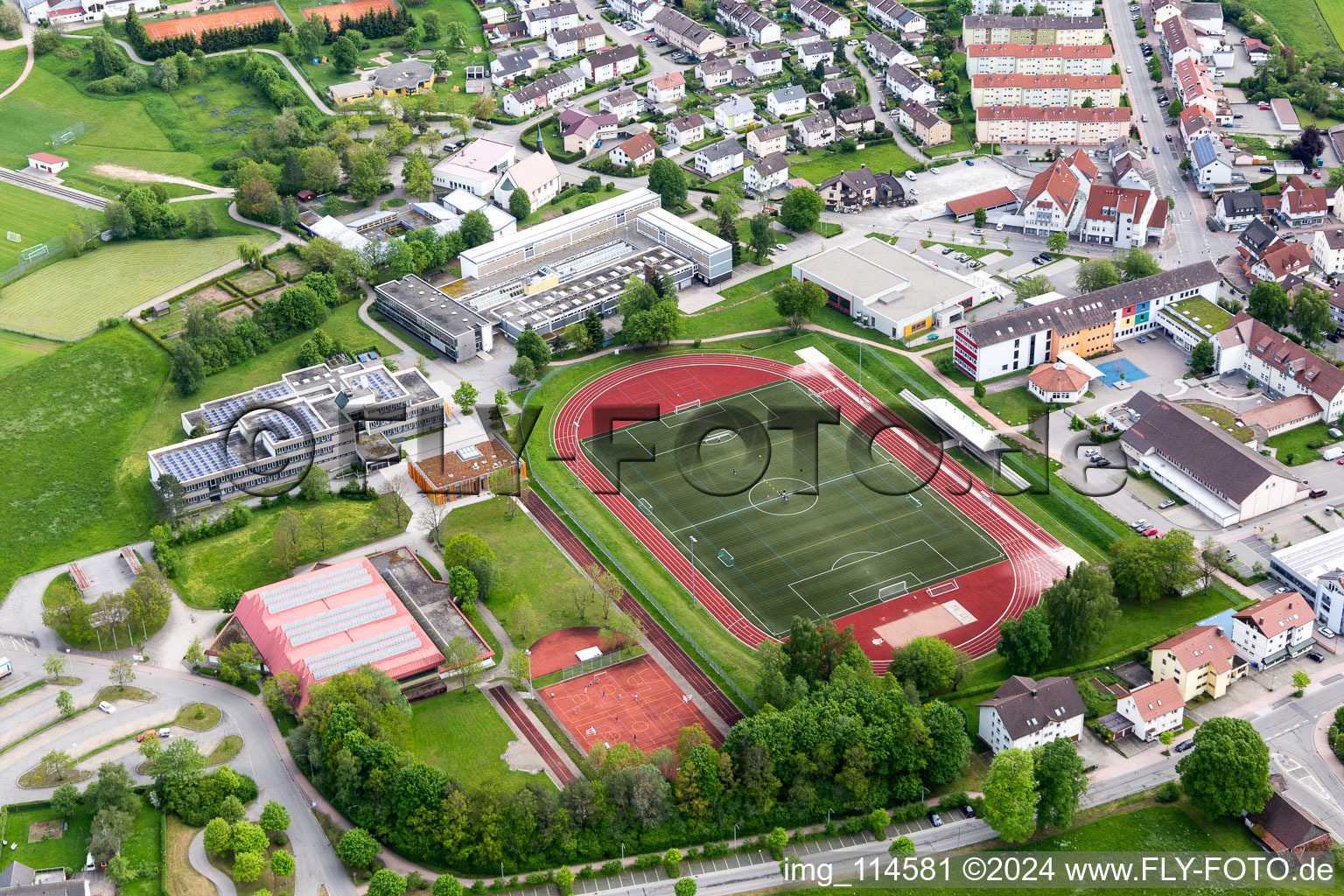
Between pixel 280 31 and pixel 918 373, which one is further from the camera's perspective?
pixel 280 31

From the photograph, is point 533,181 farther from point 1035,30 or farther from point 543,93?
point 1035,30

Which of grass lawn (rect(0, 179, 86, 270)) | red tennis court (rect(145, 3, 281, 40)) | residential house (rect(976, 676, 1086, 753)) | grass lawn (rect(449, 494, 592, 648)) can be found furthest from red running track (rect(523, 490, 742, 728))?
red tennis court (rect(145, 3, 281, 40))

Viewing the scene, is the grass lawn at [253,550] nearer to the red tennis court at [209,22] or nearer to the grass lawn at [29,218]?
the grass lawn at [29,218]

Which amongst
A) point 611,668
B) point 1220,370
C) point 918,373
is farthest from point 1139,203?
point 611,668

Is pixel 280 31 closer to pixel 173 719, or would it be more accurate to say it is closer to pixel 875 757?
pixel 173 719

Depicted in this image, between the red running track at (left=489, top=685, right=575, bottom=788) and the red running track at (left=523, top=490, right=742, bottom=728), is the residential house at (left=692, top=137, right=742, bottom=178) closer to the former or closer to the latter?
the red running track at (left=523, top=490, right=742, bottom=728)

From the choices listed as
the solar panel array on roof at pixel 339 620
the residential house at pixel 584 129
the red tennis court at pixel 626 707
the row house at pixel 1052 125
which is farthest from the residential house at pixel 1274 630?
the residential house at pixel 584 129
